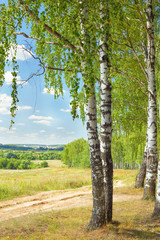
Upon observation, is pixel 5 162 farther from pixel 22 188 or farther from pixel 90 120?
pixel 90 120

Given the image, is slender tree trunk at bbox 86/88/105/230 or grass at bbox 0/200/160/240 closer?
grass at bbox 0/200/160/240

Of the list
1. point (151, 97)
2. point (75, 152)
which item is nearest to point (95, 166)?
point (151, 97)

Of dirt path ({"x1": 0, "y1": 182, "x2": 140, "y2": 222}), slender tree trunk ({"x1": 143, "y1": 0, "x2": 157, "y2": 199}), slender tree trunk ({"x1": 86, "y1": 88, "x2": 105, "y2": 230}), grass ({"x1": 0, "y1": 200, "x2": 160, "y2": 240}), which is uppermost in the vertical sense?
slender tree trunk ({"x1": 143, "y1": 0, "x2": 157, "y2": 199})

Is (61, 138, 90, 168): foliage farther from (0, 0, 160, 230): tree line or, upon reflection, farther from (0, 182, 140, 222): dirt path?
(0, 0, 160, 230): tree line

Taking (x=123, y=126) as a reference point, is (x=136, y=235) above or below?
below

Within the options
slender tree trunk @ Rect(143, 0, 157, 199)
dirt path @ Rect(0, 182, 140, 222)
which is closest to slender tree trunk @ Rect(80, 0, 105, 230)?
slender tree trunk @ Rect(143, 0, 157, 199)

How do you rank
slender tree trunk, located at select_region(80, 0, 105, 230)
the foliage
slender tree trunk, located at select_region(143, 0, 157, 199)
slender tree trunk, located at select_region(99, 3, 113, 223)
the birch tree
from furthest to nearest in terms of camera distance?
the foliage, slender tree trunk, located at select_region(143, 0, 157, 199), slender tree trunk, located at select_region(99, 3, 113, 223), slender tree trunk, located at select_region(80, 0, 105, 230), the birch tree

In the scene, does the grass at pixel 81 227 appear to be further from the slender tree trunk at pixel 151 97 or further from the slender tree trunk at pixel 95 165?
the slender tree trunk at pixel 151 97

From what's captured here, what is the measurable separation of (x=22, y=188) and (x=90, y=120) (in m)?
13.0

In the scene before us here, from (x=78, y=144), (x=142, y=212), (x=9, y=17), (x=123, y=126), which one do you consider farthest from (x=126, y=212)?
(x=78, y=144)

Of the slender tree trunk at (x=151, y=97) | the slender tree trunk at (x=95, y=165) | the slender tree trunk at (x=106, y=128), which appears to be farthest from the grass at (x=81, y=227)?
the slender tree trunk at (x=151, y=97)

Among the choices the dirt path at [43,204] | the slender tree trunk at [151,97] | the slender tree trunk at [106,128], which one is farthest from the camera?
the dirt path at [43,204]

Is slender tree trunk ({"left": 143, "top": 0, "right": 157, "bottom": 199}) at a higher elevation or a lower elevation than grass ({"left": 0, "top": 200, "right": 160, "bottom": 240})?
higher

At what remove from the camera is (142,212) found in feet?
24.6
